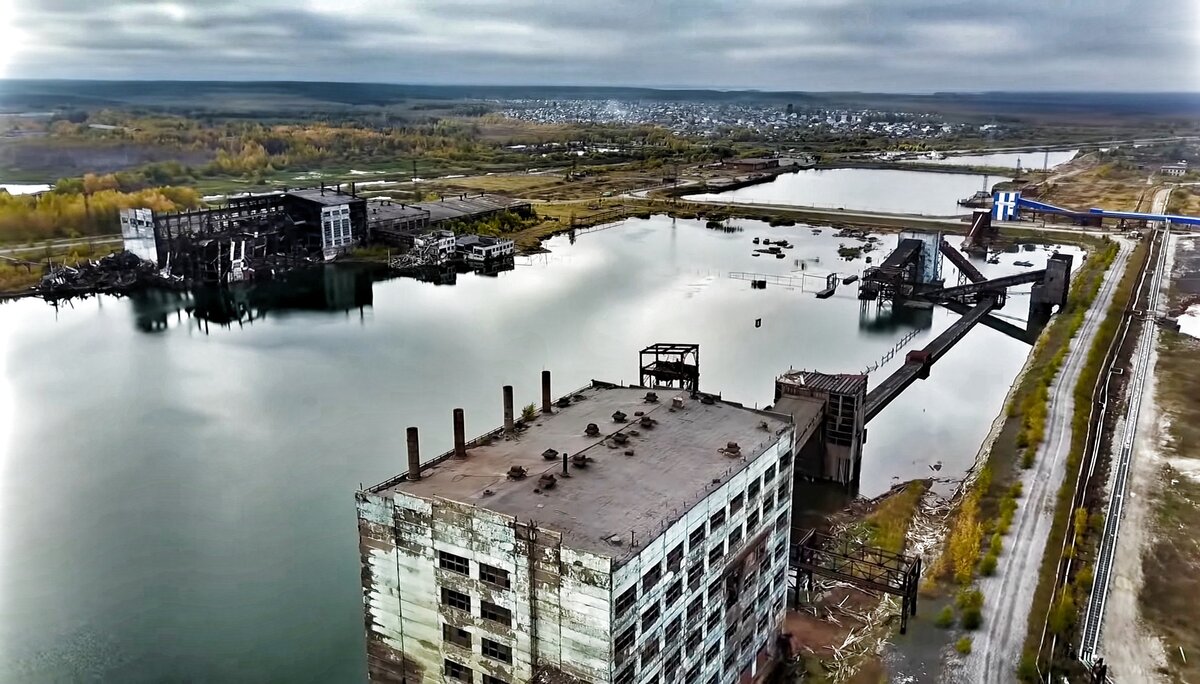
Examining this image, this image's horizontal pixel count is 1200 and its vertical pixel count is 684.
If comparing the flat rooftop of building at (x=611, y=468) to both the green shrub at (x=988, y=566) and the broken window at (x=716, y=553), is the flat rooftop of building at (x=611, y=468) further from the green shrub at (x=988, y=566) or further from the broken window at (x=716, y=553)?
the green shrub at (x=988, y=566)

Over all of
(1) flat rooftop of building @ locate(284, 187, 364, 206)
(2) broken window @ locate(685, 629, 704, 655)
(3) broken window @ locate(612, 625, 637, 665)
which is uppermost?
(1) flat rooftop of building @ locate(284, 187, 364, 206)

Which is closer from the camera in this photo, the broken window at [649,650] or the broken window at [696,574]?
the broken window at [649,650]

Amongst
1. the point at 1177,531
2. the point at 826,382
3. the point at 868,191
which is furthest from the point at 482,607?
the point at 868,191

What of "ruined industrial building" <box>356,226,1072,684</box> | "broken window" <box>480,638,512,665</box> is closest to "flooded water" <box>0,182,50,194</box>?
"ruined industrial building" <box>356,226,1072,684</box>

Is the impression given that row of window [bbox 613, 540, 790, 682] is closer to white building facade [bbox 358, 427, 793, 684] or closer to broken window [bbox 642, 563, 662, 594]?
white building facade [bbox 358, 427, 793, 684]

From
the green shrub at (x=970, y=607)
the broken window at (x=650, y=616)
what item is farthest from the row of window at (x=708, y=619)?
the green shrub at (x=970, y=607)

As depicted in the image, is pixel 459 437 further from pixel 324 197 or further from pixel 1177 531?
pixel 324 197
